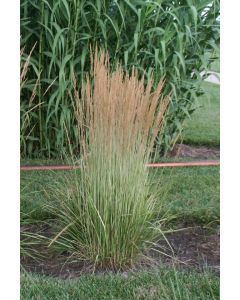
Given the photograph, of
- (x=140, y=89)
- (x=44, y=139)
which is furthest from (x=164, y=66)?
(x=140, y=89)

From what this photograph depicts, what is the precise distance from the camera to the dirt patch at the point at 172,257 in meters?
2.46

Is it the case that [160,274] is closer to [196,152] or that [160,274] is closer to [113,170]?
[113,170]

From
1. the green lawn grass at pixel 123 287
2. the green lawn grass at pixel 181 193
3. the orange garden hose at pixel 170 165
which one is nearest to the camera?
the green lawn grass at pixel 123 287

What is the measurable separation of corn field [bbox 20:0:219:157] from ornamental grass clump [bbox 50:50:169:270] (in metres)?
1.41

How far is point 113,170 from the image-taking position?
2.34 metres

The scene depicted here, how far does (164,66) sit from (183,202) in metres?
1.23

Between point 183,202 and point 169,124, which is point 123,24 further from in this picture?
point 183,202

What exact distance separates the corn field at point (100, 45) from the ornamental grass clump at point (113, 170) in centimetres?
141

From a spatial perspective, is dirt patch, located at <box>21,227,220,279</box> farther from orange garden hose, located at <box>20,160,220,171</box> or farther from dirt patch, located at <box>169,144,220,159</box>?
dirt patch, located at <box>169,144,220,159</box>

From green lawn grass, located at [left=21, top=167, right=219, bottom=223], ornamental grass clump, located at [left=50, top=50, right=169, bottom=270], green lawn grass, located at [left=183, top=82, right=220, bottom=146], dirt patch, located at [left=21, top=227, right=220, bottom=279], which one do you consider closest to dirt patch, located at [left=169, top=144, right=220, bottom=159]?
green lawn grass, located at [left=183, top=82, right=220, bottom=146]

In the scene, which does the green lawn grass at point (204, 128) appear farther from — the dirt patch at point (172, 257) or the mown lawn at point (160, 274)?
the dirt patch at point (172, 257)

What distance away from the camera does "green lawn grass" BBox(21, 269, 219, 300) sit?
2125 mm

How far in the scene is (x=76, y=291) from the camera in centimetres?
216

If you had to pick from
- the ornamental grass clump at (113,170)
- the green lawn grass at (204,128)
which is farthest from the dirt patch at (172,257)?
the green lawn grass at (204,128)
